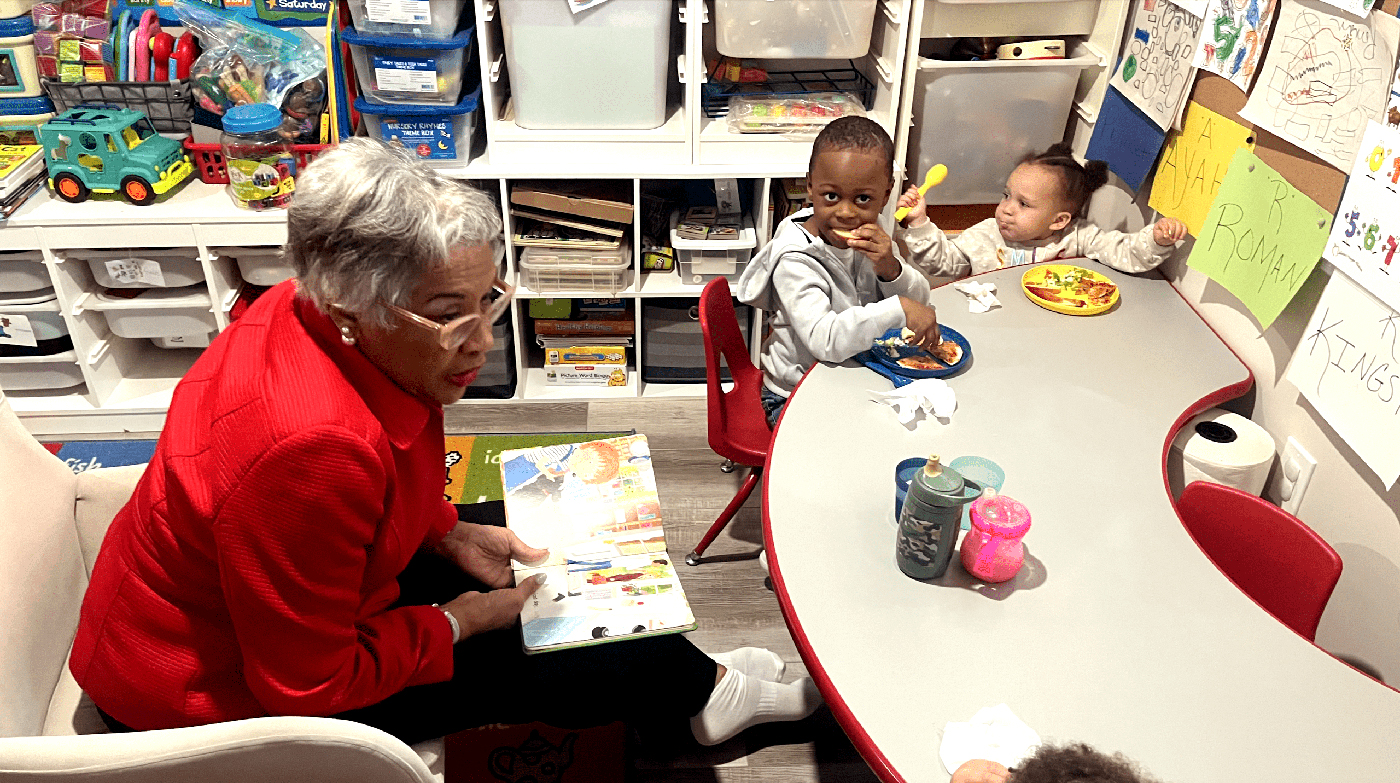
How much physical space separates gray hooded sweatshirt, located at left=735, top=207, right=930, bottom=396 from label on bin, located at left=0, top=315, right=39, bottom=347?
2.02 metres

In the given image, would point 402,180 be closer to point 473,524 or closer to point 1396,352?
point 473,524

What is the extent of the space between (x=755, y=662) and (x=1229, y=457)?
954 millimetres

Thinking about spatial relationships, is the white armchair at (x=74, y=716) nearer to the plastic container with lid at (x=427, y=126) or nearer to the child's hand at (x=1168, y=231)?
the plastic container with lid at (x=427, y=126)

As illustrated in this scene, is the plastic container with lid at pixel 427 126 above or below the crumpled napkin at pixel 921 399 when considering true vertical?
above

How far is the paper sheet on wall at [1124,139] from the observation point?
2.16 meters

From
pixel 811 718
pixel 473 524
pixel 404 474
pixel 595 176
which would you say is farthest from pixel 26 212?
pixel 811 718

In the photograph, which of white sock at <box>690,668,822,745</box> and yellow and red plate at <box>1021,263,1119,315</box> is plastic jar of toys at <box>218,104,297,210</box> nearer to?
white sock at <box>690,668,822,745</box>

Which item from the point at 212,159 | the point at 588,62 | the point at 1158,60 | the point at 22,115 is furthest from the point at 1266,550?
the point at 22,115

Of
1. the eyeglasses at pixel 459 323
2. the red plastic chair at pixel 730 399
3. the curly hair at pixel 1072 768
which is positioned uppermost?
the eyeglasses at pixel 459 323

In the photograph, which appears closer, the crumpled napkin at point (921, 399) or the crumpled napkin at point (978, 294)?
the crumpled napkin at point (921, 399)

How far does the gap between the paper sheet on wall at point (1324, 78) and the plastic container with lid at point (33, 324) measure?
2964 millimetres

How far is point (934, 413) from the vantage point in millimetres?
1654

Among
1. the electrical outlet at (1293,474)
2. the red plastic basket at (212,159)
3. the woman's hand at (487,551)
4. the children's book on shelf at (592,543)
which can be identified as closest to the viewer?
the children's book on shelf at (592,543)

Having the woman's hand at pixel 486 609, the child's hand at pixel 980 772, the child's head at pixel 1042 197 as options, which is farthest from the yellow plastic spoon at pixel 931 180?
the child's hand at pixel 980 772
